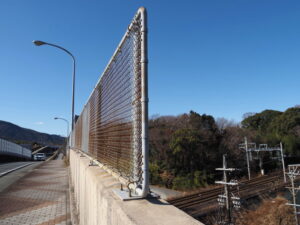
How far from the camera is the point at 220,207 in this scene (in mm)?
13852

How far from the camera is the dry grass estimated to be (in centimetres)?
1402

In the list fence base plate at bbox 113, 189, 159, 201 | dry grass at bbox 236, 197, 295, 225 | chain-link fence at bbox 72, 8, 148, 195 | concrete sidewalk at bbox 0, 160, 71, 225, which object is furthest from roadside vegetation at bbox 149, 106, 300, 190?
fence base plate at bbox 113, 189, 159, 201

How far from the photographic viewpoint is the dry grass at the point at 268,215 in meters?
14.0

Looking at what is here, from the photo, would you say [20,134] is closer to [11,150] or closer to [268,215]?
[11,150]

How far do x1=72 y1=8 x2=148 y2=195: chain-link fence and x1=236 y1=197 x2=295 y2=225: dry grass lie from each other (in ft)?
48.3

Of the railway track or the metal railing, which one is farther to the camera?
the metal railing

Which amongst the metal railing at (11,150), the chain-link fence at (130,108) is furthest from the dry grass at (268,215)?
the metal railing at (11,150)

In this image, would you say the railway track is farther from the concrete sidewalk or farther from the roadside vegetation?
the concrete sidewalk

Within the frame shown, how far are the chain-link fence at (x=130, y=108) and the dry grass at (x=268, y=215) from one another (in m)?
14.7

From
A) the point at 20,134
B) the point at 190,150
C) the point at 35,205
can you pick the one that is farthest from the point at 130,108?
the point at 20,134

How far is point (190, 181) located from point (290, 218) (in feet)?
27.4

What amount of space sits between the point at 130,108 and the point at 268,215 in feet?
54.5

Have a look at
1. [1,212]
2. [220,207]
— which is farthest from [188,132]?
[1,212]

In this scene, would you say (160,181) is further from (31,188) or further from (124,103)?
(124,103)
